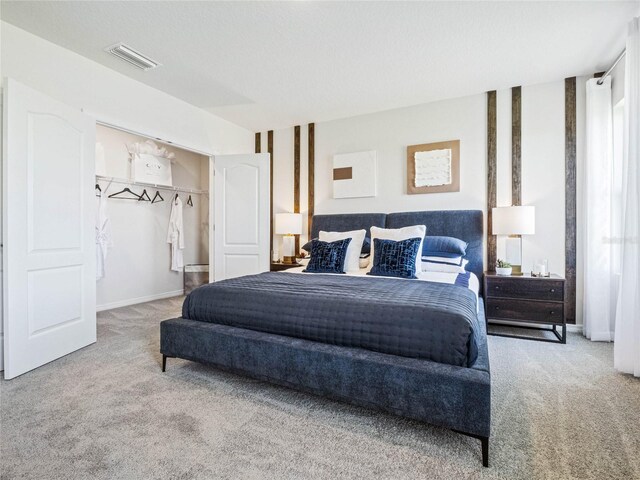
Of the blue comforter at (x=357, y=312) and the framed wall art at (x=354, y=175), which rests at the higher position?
the framed wall art at (x=354, y=175)

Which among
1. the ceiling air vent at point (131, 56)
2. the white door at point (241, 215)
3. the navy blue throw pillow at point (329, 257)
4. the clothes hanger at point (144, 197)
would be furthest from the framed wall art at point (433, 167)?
the clothes hanger at point (144, 197)

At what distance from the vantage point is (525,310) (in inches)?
123

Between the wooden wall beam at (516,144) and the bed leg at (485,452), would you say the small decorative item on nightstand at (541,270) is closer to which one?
the wooden wall beam at (516,144)

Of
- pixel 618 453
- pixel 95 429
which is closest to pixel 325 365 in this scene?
pixel 95 429

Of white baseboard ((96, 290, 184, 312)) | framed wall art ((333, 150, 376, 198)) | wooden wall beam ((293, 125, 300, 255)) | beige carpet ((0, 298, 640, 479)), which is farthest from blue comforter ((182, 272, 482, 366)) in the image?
white baseboard ((96, 290, 184, 312))

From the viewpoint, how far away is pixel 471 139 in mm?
3770

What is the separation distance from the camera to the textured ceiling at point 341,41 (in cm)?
233

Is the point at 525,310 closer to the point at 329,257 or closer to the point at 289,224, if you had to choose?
the point at 329,257

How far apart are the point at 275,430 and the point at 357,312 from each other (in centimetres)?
74

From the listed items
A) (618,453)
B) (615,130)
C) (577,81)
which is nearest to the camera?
(618,453)

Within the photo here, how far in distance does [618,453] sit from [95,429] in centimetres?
253

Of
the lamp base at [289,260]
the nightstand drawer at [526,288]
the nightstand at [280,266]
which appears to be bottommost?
the nightstand drawer at [526,288]

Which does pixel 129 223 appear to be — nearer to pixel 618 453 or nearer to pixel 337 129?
pixel 337 129

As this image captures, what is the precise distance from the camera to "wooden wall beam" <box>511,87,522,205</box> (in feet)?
11.6
